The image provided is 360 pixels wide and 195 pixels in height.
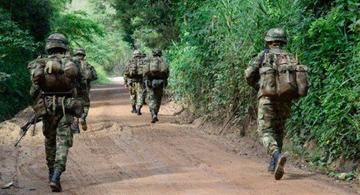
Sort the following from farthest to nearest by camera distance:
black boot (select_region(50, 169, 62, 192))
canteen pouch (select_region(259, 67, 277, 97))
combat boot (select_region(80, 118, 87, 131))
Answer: combat boot (select_region(80, 118, 87, 131)) < canteen pouch (select_region(259, 67, 277, 97)) < black boot (select_region(50, 169, 62, 192))

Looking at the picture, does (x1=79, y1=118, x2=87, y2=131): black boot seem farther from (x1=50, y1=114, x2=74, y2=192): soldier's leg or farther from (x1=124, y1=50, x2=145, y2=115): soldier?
(x1=50, y1=114, x2=74, y2=192): soldier's leg

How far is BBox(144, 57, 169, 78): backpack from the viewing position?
15.4 meters

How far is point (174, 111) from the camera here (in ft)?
61.8

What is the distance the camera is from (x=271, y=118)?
8.33m

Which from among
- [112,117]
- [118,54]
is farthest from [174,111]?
[118,54]

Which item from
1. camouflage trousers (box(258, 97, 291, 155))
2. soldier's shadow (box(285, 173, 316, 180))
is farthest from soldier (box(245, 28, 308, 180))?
soldier's shadow (box(285, 173, 316, 180))

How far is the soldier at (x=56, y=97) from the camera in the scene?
746 cm

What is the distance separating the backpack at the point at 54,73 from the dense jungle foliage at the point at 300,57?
379cm

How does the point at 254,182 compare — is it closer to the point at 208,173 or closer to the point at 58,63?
the point at 208,173

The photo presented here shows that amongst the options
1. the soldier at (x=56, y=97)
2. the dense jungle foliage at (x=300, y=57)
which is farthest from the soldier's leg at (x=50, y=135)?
the dense jungle foliage at (x=300, y=57)

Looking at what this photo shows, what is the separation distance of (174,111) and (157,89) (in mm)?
3296

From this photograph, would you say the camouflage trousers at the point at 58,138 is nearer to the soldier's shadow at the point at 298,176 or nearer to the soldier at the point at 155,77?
the soldier's shadow at the point at 298,176

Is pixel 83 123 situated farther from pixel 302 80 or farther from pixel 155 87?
pixel 302 80

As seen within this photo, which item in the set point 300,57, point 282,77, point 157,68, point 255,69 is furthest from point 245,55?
point 282,77
